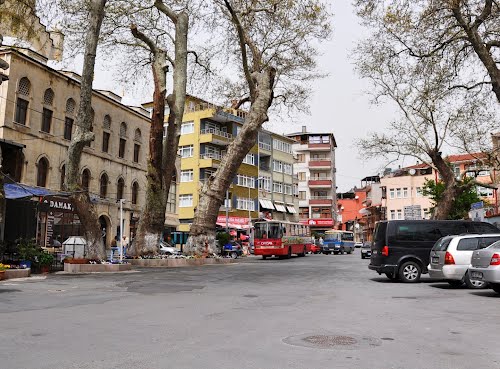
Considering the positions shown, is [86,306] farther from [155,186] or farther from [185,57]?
[185,57]

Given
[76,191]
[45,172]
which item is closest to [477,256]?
[76,191]

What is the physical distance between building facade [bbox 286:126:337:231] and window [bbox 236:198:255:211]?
29282 mm

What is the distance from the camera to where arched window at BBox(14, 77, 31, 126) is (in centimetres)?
3040

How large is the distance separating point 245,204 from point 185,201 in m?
8.13

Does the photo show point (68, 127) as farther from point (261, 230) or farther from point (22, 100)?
point (261, 230)

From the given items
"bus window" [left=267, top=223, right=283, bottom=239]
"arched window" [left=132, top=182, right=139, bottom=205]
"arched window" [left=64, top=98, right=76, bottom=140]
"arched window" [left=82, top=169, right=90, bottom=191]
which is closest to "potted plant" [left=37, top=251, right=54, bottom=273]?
"arched window" [left=64, top=98, right=76, bottom=140]

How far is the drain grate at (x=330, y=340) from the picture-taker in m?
6.02

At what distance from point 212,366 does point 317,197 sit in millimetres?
88129

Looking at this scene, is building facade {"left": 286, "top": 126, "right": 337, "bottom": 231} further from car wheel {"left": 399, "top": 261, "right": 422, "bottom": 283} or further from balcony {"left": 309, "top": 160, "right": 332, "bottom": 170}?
car wheel {"left": 399, "top": 261, "right": 422, "bottom": 283}

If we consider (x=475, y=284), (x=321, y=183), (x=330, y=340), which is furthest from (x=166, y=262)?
(x=321, y=183)

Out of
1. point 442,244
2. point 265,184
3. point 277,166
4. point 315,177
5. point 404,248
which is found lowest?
point 404,248

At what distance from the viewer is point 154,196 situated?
25.2m

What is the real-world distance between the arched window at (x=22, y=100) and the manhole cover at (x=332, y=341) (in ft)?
94.4

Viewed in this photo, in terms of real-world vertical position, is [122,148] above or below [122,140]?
below
